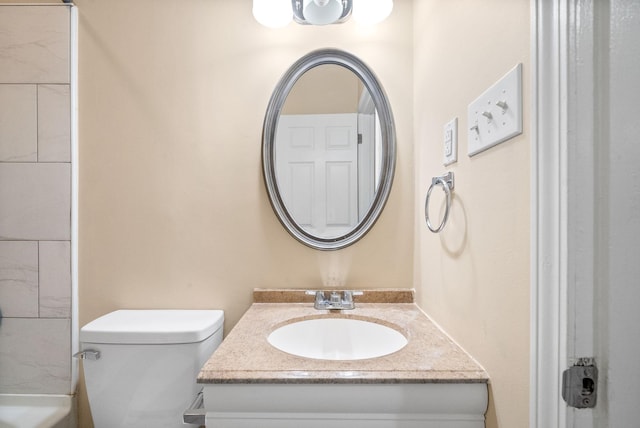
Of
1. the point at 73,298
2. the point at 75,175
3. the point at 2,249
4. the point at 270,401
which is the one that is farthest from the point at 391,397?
the point at 2,249

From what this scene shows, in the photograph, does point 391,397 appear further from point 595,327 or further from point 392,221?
point 392,221

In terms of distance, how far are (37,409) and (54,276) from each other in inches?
19.6

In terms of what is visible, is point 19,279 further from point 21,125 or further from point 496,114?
point 496,114

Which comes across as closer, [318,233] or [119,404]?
[119,404]

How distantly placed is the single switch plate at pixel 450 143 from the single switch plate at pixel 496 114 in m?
0.08

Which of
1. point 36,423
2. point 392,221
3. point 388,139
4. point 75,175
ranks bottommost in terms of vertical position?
point 36,423

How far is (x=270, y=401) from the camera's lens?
639mm

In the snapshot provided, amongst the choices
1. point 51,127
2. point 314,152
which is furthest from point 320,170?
point 51,127

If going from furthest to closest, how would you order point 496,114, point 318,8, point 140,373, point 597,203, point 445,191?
point 318,8, point 140,373, point 445,191, point 496,114, point 597,203

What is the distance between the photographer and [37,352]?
1174 millimetres

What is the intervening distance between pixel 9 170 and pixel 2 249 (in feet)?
0.99

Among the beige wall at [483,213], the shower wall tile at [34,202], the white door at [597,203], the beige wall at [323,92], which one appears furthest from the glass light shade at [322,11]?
the shower wall tile at [34,202]

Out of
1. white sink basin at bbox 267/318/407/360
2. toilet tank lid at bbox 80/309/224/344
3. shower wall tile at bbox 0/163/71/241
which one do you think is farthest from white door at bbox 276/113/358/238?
shower wall tile at bbox 0/163/71/241

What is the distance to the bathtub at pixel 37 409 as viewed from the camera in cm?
Result: 112
